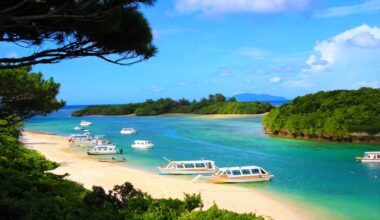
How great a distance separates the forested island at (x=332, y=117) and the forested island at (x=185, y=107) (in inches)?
2875

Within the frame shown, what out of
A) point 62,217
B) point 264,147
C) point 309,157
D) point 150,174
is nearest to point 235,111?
point 264,147

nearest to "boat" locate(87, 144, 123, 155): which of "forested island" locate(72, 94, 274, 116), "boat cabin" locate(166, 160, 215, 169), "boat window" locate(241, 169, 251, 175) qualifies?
"boat cabin" locate(166, 160, 215, 169)

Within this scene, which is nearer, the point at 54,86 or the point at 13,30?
the point at 13,30

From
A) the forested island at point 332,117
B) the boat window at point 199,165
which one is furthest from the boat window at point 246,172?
the forested island at point 332,117

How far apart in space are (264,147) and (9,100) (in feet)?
135

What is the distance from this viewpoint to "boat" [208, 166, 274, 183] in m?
31.4

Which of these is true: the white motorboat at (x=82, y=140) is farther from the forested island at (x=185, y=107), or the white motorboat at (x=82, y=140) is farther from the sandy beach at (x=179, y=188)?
the forested island at (x=185, y=107)

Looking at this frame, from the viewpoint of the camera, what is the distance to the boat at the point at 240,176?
31.4 m

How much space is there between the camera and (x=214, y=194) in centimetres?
2745

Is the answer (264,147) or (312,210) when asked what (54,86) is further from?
(264,147)

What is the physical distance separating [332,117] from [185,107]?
4203 inches

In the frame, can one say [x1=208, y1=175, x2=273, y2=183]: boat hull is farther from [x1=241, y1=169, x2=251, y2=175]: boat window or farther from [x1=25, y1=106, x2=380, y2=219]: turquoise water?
[x1=25, y1=106, x2=380, y2=219]: turquoise water

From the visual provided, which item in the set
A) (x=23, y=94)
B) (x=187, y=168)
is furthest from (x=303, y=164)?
(x=23, y=94)

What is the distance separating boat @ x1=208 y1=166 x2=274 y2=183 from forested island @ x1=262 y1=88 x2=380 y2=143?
32.9 m
